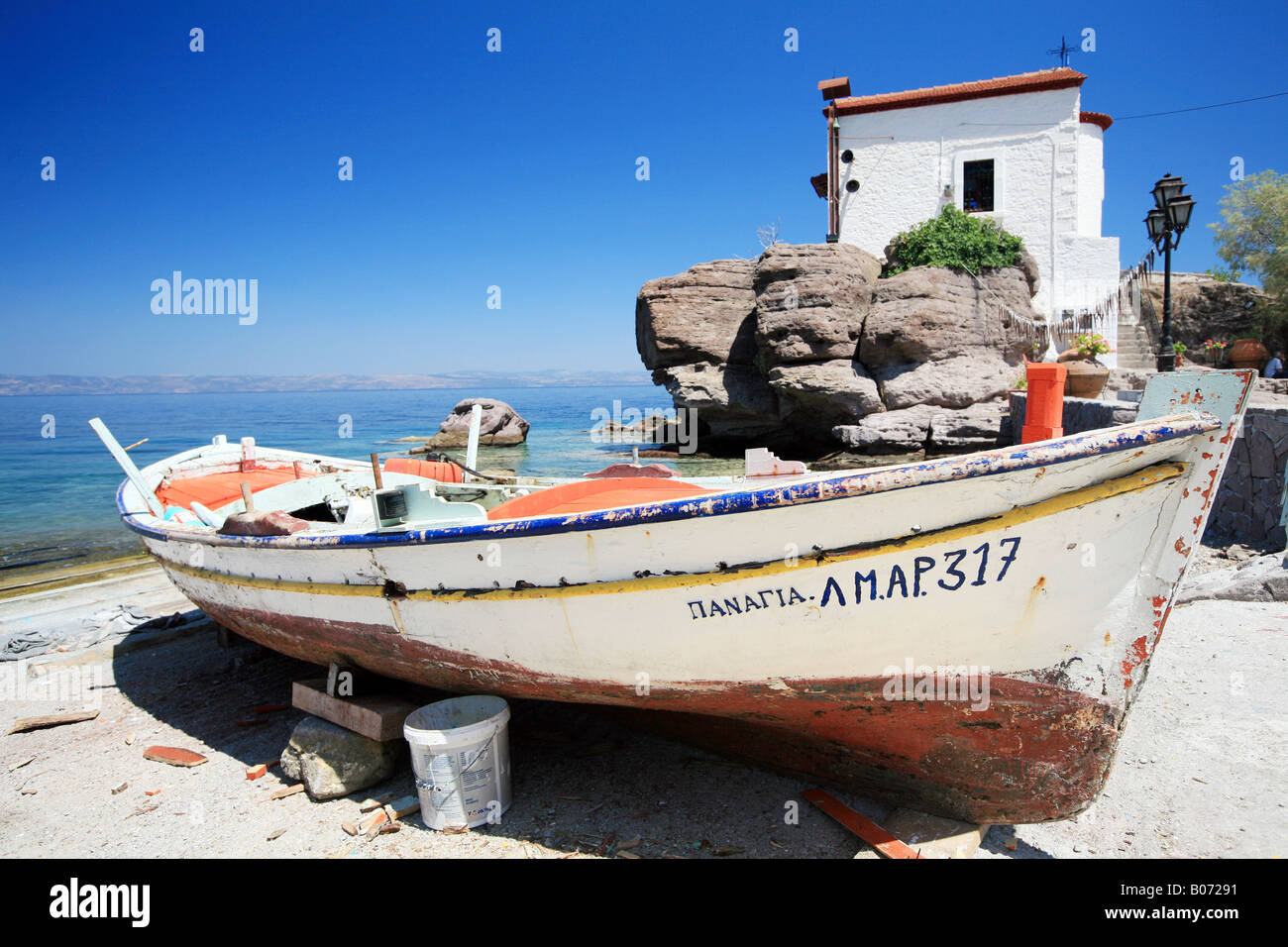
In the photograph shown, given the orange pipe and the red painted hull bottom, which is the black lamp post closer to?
the orange pipe

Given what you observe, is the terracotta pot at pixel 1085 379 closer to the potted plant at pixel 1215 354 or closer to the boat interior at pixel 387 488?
the potted plant at pixel 1215 354

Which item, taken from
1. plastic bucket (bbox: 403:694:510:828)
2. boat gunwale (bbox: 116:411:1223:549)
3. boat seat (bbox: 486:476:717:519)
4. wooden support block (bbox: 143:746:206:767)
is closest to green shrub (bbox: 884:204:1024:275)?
boat seat (bbox: 486:476:717:519)

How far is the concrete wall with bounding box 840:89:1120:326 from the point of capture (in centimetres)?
1892

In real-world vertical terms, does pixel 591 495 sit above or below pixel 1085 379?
below

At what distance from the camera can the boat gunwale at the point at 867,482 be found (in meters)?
2.45

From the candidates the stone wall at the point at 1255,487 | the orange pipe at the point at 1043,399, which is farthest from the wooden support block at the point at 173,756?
the stone wall at the point at 1255,487

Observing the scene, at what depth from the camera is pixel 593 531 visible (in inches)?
118

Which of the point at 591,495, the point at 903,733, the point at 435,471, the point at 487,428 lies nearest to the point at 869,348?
the point at 435,471

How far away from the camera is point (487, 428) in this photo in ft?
106

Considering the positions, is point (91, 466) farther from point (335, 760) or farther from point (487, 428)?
point (335, 760)

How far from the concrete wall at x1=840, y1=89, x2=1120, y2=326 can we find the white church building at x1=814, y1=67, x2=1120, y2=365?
1.1 inches

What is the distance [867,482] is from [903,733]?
126 cm

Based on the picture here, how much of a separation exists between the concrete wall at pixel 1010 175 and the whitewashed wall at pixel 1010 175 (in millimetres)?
27
